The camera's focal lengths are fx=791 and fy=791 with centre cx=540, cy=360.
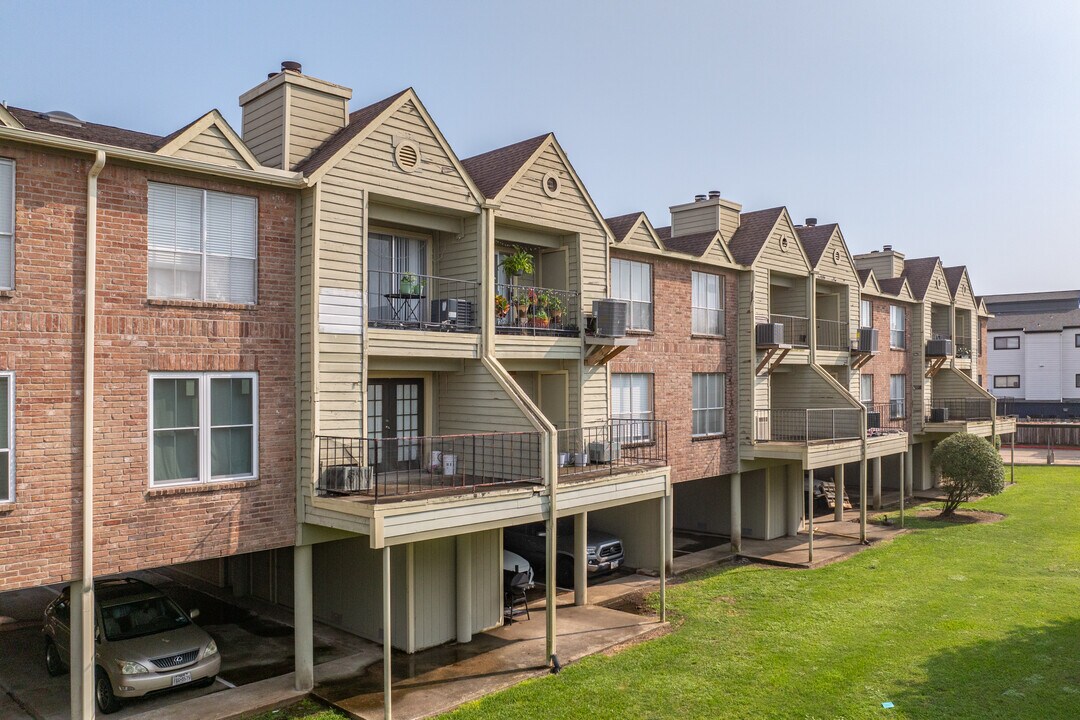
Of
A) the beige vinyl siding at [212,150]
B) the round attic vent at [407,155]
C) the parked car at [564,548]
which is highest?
Answer: the round attic vent at [407,155]

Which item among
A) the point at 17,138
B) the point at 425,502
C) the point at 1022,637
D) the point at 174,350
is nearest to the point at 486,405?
the point at 425,502

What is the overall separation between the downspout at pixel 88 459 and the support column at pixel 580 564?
9.77 meters

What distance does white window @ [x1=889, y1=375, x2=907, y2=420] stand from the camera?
1244 inches

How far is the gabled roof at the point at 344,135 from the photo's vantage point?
1298 centimetres

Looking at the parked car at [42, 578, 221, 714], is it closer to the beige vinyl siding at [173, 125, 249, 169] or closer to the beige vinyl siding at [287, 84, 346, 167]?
the beige vinyl siding at [173, 125, 249, 169]

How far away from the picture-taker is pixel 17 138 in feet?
32.8

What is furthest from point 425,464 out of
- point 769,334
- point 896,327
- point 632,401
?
point 896,327

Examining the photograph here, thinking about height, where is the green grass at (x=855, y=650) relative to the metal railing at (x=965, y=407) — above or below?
below

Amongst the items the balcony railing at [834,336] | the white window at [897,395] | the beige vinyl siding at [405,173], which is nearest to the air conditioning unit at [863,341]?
the balcony railing at [834,336]

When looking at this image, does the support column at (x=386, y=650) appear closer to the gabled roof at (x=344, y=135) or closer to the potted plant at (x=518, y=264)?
the gabled roof at (x=344, y=135)

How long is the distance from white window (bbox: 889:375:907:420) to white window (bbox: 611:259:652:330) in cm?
1614

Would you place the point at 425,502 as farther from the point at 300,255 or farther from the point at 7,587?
the point at 7,587

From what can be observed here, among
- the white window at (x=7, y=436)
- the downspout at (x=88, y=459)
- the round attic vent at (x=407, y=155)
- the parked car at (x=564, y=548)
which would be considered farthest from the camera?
the parked car at (x=564, y=548)

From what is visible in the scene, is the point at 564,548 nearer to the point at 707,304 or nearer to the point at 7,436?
the point at 707,304
